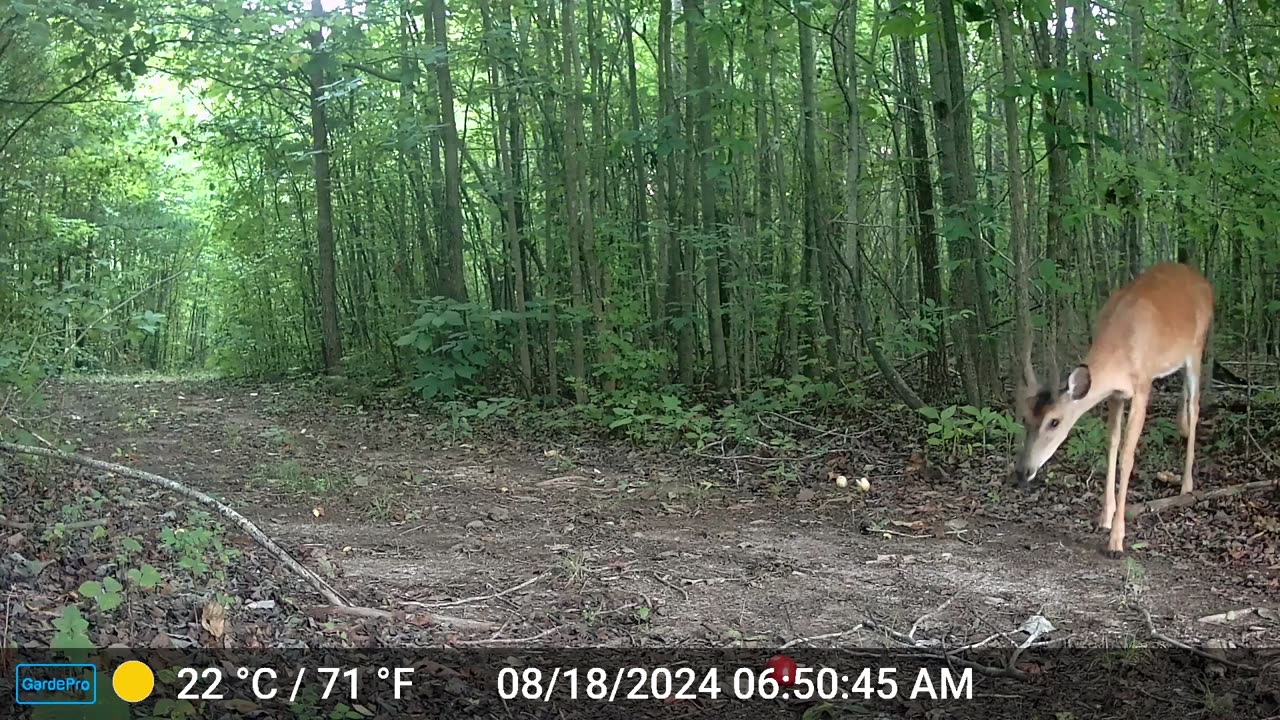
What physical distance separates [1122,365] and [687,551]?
2.37 meters

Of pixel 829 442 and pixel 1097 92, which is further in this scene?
pixel 829 442

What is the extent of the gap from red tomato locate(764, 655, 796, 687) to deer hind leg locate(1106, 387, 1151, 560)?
5.41 feet

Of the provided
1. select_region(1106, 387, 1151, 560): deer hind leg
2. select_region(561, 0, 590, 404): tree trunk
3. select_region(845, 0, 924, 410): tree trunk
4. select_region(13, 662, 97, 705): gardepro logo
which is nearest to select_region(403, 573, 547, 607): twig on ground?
select_region(13, 662, 97, 705): gardepro logo

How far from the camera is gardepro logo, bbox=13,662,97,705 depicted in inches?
110

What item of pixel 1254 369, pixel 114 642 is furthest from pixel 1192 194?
pixel 114 642

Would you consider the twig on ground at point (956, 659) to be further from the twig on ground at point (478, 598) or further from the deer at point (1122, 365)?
the twig on ground at point (478, 598)

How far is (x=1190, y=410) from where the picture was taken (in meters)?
4.79

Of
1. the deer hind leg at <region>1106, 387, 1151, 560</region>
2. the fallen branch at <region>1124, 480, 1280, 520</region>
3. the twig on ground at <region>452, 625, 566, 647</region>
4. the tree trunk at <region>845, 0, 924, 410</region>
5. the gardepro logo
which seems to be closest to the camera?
the gardepro logo

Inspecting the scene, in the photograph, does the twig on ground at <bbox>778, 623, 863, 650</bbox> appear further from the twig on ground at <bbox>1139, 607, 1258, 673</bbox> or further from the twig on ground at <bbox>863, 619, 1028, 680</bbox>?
the twig on ground at <bbox>1139, 607, 1258, 673</bbox>

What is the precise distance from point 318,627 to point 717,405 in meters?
6.11

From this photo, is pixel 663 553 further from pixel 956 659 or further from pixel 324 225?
pixel 324 225

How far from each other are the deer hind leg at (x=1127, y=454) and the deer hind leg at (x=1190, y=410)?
481 mm

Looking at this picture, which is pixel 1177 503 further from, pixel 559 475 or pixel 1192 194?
pixel 559 475

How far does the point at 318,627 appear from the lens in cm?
378
